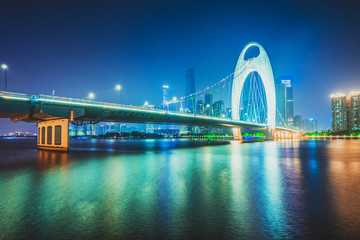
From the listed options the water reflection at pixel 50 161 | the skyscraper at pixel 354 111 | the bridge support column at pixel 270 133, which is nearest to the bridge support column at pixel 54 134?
the water reflection at pixel 50 161

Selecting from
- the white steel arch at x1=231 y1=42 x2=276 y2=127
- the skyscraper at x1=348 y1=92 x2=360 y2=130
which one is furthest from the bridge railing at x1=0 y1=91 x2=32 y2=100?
the skyscraper at x1=348 y1=92 x2=360 y2=130

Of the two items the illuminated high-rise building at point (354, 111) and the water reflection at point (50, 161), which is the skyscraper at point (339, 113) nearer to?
the illuminated high-rise building at point (354, 111)

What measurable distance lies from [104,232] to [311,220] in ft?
18.1

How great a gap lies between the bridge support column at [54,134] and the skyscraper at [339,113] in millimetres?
167977

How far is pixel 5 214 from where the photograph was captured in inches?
291

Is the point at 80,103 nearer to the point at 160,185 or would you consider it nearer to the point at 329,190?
the point at 160,185

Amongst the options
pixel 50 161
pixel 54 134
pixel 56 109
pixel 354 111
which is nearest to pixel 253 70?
pixel 54 134

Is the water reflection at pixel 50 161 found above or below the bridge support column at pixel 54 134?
below

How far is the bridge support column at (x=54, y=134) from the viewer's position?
36688 mm

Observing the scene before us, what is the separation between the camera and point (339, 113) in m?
164

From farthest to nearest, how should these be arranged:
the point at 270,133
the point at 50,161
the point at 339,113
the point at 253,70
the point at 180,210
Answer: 1. the point at 339,113
2. the point at 270,133
3. the point at 253,70
4. the point at 50,161
5. the point at 180,210

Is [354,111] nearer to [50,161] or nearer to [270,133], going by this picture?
[270,133]

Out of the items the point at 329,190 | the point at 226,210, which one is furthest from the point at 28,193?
the point at 329,190

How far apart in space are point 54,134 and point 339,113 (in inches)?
6972
